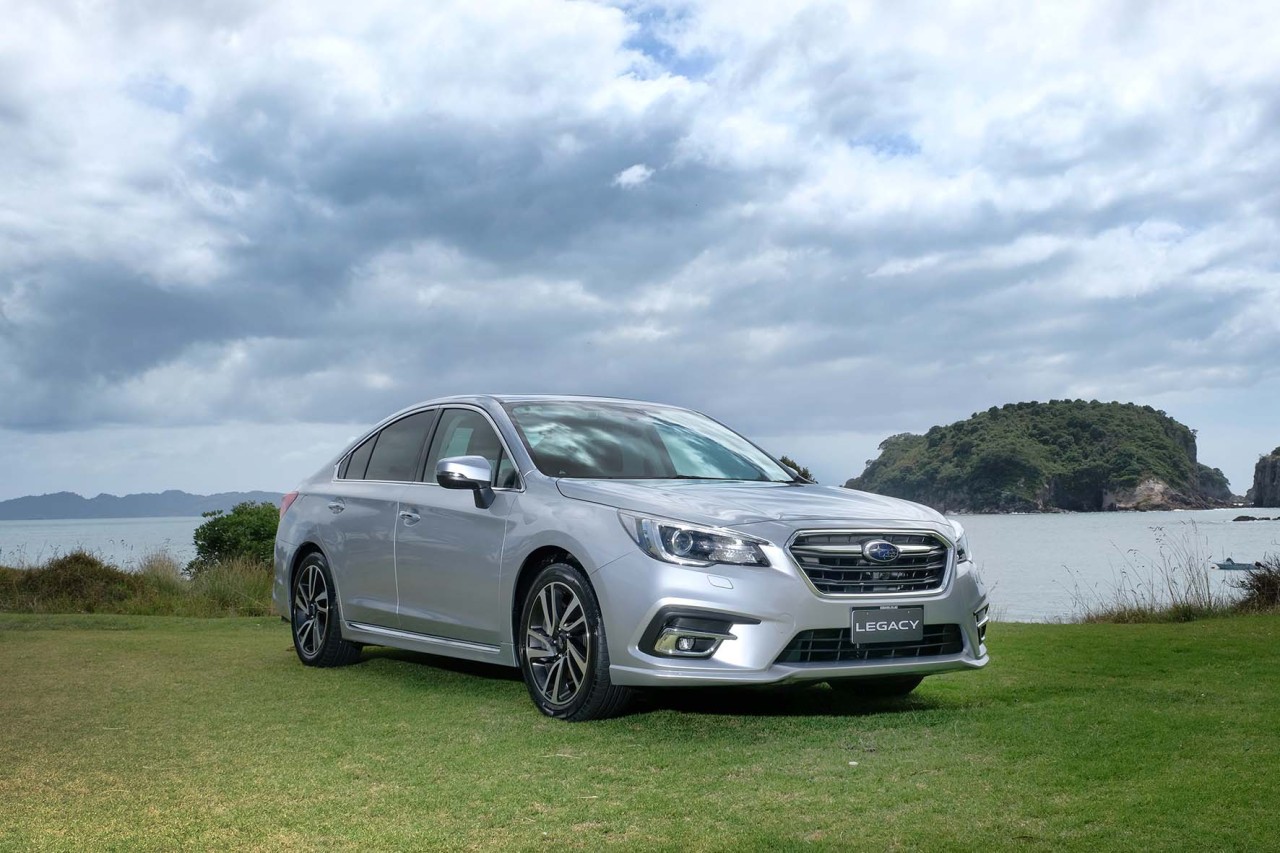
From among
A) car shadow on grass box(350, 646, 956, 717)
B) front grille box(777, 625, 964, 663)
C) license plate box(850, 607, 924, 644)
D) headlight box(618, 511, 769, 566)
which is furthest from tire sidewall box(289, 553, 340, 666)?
license plate box(850, 607, 924, 644)

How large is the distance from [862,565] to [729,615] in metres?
0.74

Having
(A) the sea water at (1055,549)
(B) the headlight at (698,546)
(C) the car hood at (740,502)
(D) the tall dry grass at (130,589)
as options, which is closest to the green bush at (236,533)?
(A) the sea water at (1055,549)

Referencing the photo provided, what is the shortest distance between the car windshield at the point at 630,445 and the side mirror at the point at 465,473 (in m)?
0.31

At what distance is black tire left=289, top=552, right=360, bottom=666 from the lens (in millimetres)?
8570

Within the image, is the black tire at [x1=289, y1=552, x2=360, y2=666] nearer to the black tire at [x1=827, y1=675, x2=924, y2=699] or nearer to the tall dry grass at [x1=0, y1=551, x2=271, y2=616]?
the black tire at [x1=827, y1=675, x2=924, y2=699]

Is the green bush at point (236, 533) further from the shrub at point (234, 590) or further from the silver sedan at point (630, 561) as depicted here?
the silver sedan at point (630, 561)

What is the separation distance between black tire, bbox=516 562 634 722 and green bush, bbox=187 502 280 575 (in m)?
19.0

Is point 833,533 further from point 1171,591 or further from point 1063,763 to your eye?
point 1171,591

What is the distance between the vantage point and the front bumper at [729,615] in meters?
5.74

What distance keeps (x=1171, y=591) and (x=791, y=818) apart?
11821mm

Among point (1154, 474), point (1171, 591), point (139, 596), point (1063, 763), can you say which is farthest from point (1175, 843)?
point (1154, 474)

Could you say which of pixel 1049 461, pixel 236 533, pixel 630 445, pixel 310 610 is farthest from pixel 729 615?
pixel 1049 461

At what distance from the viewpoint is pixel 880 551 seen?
603 centimetres

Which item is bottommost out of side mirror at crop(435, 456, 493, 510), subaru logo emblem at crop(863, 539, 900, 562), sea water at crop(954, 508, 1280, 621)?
sea water at crop(954, 508, 1280, 621)
